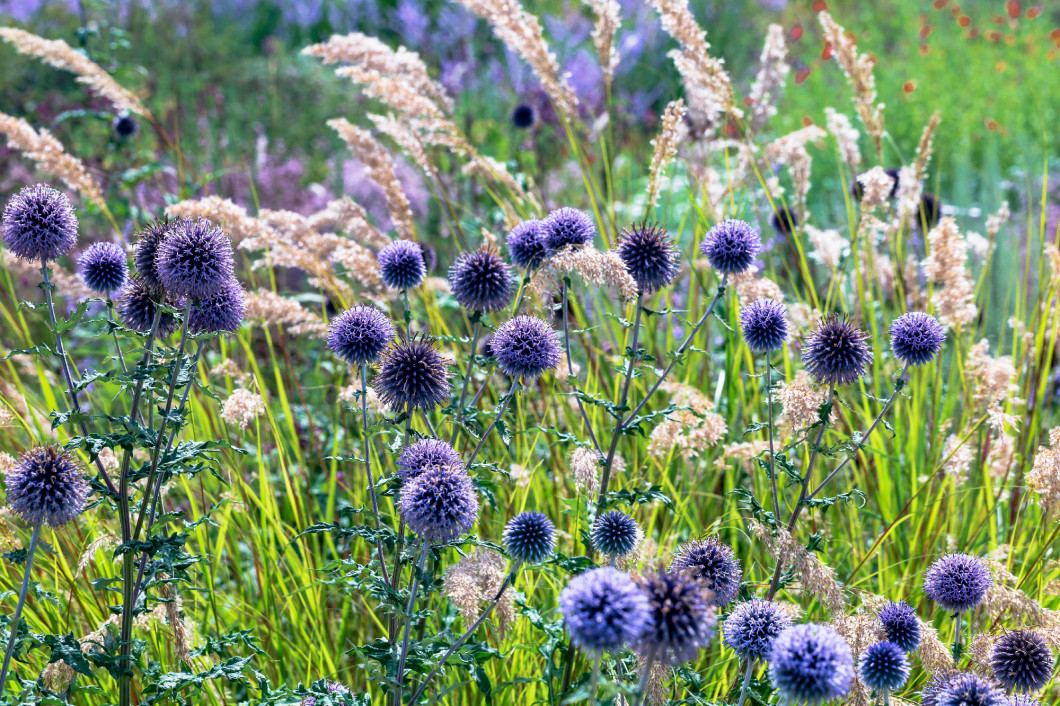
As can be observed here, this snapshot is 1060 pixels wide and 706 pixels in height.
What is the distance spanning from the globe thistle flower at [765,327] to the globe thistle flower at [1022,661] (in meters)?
0.99

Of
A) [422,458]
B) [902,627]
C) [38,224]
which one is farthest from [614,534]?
[38,224]

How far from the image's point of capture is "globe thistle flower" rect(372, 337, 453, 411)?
244cm

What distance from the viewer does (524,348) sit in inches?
95.7

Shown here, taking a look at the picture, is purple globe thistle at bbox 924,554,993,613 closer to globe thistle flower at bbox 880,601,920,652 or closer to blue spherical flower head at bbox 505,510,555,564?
globe thistle flower at bbox 880,601,920,652

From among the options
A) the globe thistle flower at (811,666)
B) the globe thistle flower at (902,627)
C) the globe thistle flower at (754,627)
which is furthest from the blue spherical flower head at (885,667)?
the globe thistle flower at (811,666)

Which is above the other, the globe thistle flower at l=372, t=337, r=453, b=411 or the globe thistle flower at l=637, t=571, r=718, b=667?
the globe thistle flower at l=372, t=337, r=453, b=411

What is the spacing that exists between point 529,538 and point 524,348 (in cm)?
51

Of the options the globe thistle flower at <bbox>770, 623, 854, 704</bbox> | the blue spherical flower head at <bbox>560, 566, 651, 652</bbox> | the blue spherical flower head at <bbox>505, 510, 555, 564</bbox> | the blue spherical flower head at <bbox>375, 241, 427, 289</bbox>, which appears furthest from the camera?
the blue spherical flower head at <bbox>375, 241, 427, 289</bbox>

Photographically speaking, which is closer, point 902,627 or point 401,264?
point 902,627

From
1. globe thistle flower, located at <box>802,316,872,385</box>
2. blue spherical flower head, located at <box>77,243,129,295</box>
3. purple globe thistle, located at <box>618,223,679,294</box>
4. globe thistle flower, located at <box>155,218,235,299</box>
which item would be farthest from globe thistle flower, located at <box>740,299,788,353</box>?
blue spherical flower head, located at <box>77,243,129,295</box>

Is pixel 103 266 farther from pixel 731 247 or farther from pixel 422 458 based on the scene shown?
pixel 731 247

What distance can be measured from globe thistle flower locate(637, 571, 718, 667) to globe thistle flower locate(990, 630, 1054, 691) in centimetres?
118

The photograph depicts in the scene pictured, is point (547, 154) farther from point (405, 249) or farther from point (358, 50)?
point (405, 249)

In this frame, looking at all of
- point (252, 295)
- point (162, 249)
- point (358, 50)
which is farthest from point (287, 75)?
point (162, 249)
